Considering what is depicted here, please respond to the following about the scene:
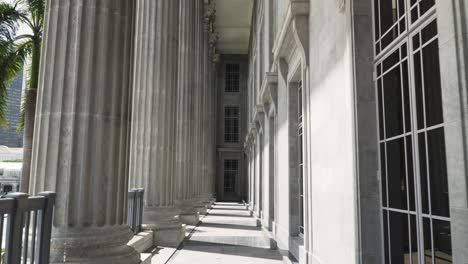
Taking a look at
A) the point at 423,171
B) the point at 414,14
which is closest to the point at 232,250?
the point at 423,171

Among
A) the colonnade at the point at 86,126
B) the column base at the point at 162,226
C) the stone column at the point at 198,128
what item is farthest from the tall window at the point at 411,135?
the stone column at the point at 198,128

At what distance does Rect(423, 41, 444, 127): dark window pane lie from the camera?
3.92m

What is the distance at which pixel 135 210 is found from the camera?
399 inches

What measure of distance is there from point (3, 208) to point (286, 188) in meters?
9.03

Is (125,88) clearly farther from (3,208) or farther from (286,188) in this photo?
(286,188)

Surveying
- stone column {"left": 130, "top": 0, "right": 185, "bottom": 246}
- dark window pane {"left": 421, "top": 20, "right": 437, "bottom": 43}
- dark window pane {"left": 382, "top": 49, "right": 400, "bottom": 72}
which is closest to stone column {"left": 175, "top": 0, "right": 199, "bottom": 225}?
stone column {"left": 130, "top": 0, "right": 185, "bottom": 246}

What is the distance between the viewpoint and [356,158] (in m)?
5.23

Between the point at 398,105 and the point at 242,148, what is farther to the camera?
the point at 242,148

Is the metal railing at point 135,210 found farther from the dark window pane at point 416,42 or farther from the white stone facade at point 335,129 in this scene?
the dark window pane at point 416,42

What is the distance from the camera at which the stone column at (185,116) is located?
61.0ft

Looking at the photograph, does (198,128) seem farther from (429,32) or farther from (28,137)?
(429,32)

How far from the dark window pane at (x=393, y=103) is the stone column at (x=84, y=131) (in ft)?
12.7

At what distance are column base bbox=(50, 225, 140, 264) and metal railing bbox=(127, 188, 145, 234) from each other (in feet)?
13.8

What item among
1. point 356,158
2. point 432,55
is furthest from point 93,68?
point 432,55
